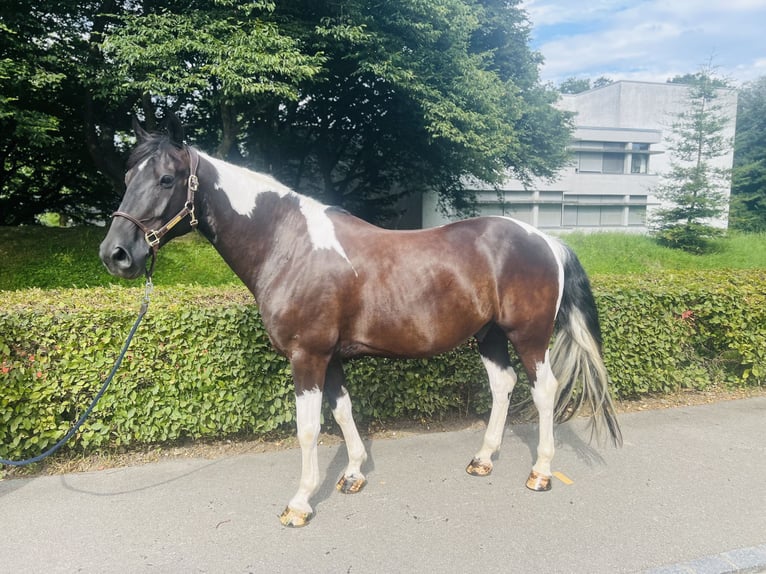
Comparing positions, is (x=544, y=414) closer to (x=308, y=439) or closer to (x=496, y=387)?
(x=496, y=387)

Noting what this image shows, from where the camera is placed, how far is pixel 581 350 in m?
3.66

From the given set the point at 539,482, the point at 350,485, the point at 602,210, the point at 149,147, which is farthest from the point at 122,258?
the point at 602,210

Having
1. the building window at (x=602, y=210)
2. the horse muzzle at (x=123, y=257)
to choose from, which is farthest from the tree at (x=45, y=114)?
the building window at (x=602, y=210)

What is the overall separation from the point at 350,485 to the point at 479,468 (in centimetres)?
100

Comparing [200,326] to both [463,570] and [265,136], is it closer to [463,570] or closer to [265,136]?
[463,570]

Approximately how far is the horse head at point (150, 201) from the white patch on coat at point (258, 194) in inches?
8.5

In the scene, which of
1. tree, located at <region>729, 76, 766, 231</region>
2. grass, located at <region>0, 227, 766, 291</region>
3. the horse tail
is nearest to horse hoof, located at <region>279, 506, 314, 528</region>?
the horse tail

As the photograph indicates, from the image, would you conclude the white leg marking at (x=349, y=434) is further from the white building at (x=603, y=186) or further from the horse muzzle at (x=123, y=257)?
the white building at (x=603, y=186)

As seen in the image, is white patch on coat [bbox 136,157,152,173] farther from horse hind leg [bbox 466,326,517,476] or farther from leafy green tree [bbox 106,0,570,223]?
leafy green tree [bbox 106,0,570,223]

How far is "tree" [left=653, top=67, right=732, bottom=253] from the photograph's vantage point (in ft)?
74.9

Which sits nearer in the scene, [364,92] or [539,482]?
[539,482]

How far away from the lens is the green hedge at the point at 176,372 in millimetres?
3654

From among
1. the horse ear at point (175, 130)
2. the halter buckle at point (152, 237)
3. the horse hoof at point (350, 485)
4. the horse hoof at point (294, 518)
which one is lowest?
the horse hoof at point (350, 485)

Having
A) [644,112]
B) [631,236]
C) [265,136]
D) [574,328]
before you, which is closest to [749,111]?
[644,112]
